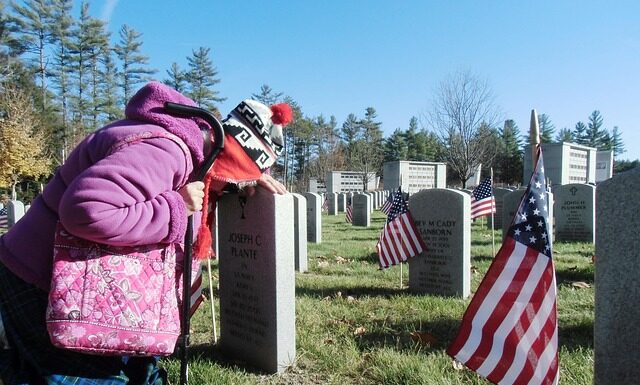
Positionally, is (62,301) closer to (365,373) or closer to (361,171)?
(365,373)

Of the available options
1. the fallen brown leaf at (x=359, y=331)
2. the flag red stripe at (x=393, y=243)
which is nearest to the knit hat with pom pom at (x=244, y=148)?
the fallen brown leaf at (x=359, y=331)

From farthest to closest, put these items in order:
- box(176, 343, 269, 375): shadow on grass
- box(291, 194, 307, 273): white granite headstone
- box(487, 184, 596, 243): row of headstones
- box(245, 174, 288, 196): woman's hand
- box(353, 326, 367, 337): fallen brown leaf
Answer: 1. box(487, 184, 596, 243): row of headstones
2. box(291, 194, 307, 273): white granite headstone
3. box(353, 326, 367, 337): fallen brown leaf
4. box(176, 343, 269, 375): shadow on grass
5. box(245, 174, 288, 196): woman's hand

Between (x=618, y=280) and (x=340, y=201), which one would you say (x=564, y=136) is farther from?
(x=618, y=280)

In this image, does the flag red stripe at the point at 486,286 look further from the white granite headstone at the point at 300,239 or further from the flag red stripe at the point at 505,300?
the white granite headstone at the point at 300,239

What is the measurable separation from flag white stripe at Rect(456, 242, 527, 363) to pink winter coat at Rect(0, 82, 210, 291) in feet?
5.77

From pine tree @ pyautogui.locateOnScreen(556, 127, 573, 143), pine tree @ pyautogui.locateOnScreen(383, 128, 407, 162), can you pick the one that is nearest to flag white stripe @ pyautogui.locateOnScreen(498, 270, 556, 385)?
pine tree @ pyautogui.locateOnScreen(383, 128, 407, 162)

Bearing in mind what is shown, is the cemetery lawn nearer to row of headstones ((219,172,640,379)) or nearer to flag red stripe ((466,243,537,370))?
row of headstones ((219,172,640,379))

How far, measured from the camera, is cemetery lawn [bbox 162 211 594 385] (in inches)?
133

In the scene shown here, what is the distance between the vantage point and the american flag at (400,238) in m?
6.30

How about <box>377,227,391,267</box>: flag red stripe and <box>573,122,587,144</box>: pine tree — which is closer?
<box>377,227,391,267</box>: flag red stripe

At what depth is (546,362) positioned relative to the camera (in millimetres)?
2512

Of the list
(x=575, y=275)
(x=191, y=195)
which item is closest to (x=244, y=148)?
(x=191, y=195)

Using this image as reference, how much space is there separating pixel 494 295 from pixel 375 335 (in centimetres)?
198

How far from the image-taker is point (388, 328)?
14.9ft
